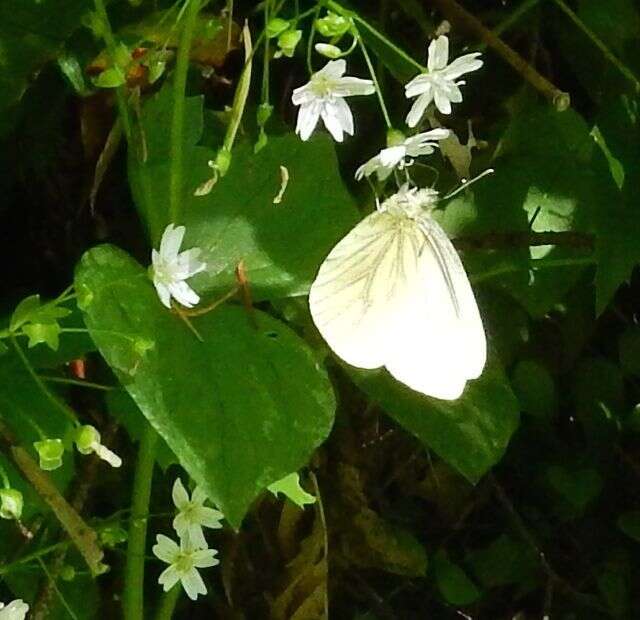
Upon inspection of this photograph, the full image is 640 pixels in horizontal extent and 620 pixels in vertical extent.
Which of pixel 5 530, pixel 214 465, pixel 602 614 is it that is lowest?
pixel 602 614

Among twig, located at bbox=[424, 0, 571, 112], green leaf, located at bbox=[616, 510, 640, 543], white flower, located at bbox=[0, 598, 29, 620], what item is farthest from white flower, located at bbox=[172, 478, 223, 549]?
green leaf, located at bbox=[616, 510, 640, 543]

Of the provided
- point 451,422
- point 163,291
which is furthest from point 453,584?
point 163,291

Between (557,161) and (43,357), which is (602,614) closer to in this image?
(557,161)

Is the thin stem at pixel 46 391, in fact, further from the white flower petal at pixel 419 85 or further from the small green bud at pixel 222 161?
the white flower petal at pixel 419 85

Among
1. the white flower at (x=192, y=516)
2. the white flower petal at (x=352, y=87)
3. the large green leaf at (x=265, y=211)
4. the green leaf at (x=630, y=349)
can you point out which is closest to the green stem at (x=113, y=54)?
the large green leaf at (x=265, y=211)

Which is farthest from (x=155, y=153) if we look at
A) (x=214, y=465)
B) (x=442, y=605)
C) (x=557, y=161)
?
(x=442, y=605)
